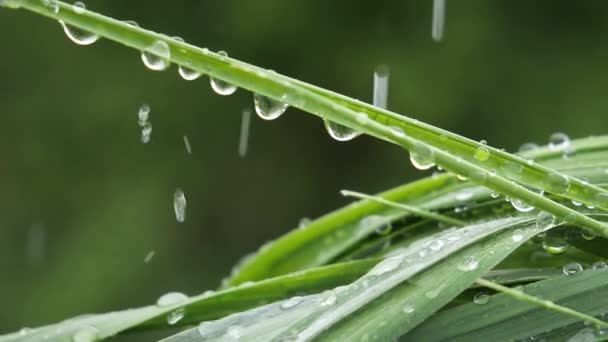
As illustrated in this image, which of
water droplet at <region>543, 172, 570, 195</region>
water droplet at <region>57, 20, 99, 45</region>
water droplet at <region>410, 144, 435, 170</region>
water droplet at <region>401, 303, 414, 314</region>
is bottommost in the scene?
water droplet at <region>401, 303, 414, 314</region>

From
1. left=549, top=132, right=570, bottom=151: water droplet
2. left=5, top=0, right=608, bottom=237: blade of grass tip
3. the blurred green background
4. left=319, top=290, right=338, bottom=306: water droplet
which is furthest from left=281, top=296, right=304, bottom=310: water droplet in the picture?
the blurred green background

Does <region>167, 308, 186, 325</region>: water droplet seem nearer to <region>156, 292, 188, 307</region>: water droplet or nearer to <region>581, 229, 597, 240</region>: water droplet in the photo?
<region>156, 292, 188, 307</region>: water droplet

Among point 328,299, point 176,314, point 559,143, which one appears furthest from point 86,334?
point 559,143

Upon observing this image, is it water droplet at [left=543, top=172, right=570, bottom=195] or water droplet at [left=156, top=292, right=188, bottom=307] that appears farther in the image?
water droplet at [left=156, top=292, right=188, bottom=307]

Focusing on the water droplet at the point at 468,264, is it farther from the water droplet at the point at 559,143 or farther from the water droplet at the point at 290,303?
the water droplet at the point at 559,143

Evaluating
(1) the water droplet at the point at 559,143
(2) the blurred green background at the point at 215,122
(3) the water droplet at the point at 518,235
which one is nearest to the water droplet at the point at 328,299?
(3) the water droplet at the point at 518,235

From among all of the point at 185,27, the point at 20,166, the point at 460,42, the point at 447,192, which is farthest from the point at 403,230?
the point at 20,166
